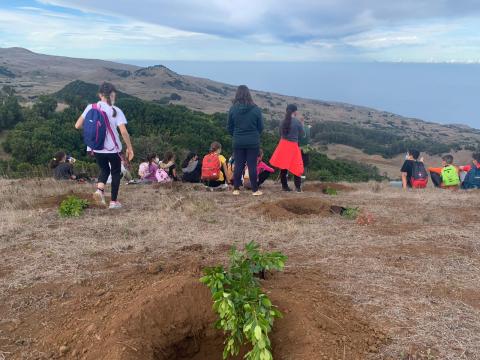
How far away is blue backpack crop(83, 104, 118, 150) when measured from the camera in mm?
5598

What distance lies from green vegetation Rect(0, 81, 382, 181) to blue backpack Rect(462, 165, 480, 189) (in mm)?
7460

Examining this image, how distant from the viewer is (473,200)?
7520 mm

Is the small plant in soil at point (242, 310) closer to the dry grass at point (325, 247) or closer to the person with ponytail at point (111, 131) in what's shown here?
the dry grass at point (325, 247)

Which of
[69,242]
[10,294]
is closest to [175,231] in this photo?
[69,242]

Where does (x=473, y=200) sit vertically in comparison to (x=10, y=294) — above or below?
above

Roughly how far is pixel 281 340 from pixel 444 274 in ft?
6.51

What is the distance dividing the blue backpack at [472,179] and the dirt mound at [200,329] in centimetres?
747

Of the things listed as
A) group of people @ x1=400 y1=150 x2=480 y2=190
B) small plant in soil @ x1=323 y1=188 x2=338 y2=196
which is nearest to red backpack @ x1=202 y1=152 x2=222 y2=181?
small plant in soil @ x1=323 y1=188 x2=338 y2=196

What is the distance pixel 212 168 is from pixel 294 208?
2.52m

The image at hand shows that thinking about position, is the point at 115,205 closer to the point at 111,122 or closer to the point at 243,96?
the point at 111,122

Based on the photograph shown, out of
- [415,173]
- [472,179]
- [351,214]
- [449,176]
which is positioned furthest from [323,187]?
[351,214]

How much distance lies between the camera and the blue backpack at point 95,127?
560 centimetres

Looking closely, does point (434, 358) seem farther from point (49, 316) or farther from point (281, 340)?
point (49, 316)

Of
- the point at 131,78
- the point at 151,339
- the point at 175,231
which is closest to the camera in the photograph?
the point at 151,339
